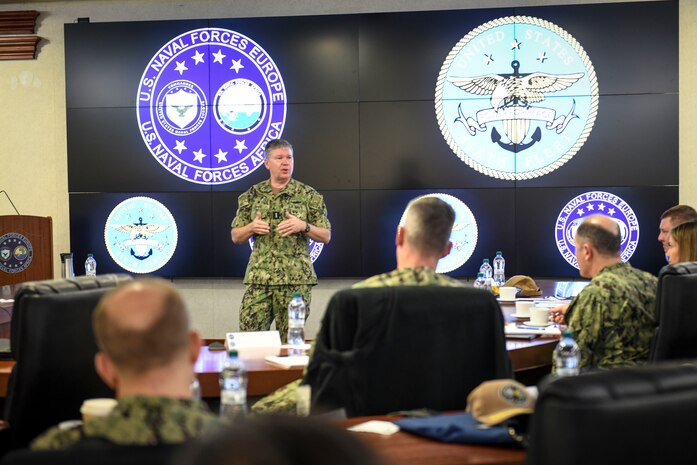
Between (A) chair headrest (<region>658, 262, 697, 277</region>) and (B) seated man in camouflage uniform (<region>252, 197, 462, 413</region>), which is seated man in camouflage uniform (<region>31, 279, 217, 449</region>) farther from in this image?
(A) chair headrest (<region>658, 262, 697, 277</region>)

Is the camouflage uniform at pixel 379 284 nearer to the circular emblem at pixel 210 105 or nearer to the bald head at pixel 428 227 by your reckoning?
the bald head at pixel 428 227

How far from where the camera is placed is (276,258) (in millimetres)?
5699

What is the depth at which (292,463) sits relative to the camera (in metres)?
0.61

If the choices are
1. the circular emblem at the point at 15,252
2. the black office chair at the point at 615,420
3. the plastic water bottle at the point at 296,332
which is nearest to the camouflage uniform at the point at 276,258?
the plastic water bottle at the point at 296,332

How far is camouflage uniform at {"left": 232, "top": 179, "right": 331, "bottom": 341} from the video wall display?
1.51 m

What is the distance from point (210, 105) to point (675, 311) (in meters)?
4.76

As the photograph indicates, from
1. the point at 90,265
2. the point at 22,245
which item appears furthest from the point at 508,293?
the point at 22,245

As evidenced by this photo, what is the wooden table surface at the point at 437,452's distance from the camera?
1990 mm

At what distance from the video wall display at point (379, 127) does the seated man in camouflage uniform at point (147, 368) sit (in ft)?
18.5

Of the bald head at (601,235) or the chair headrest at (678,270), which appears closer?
the chair headrest at (678,270)

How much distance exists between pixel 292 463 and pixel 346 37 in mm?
6825

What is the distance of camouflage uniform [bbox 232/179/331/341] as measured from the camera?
5.70m

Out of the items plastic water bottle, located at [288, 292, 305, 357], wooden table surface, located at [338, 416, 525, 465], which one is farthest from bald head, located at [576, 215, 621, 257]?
wooden table surface, located at [338, 416, 525, 465]

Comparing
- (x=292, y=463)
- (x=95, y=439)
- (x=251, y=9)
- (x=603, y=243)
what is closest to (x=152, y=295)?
(x=95, y=439)
